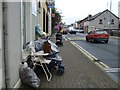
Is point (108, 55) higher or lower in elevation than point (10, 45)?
lower

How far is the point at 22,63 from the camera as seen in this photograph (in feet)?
23.8

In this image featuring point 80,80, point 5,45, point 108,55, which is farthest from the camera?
point 108,55

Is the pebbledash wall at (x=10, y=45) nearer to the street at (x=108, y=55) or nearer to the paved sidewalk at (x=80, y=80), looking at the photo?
the paved sidewalk at (x=80, y=80)

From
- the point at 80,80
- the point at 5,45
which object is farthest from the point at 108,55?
the point at 5,45

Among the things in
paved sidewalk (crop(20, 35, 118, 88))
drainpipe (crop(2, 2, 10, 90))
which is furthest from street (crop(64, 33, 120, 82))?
drainpipe (crop(2, 2, 10, 90))

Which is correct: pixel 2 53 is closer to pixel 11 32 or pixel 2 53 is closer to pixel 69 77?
pixel 11 32

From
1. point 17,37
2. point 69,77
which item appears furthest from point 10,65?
point 69,77

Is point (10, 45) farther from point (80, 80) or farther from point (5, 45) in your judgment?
point (80, 80)

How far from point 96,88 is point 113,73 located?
2814 mm

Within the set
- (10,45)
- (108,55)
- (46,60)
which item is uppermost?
(10,45)

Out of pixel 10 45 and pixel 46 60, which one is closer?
pixel 10 45

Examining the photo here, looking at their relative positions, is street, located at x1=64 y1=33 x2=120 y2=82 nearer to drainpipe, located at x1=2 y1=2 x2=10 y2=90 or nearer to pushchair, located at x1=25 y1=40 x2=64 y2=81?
pushchair, located at x1=25 y1=40 x2=64 y2=81

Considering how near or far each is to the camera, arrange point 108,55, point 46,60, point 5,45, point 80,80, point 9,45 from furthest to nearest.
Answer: point 108,55
point 46,60
point 80,80
point 9,45
point 5,45

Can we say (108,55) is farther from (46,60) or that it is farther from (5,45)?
(5,45)
